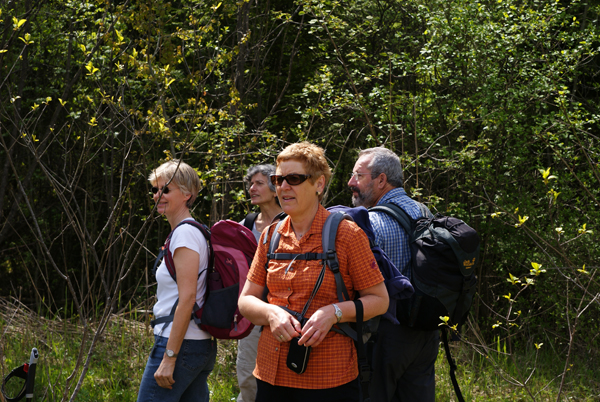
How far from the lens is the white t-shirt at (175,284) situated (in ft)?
8.23

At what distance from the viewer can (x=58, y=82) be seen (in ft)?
26.0

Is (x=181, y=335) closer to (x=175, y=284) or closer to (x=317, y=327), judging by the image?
(x=175, y=284)

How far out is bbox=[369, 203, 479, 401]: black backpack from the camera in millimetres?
2805

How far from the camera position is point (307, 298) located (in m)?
2.12

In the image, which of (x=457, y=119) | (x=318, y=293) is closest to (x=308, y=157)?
(x=318, y=293)

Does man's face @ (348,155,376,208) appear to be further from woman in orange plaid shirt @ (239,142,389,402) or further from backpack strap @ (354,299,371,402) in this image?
backpack strap @ (354,299,371,402)

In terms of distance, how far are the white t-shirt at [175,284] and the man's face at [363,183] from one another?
95cm

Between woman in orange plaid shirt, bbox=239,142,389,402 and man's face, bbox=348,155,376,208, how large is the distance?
0.83 m

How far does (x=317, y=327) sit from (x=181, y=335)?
2.43ft

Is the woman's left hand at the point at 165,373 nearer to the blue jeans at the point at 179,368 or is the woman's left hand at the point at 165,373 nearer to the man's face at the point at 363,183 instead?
the blue jeans at the point at 179,368

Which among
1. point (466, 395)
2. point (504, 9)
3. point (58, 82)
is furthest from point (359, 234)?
point (58, 82)

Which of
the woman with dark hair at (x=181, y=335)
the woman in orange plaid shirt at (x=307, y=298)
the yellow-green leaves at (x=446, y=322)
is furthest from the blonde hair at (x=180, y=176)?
the yellow-green leaves at (x=446, y=322)

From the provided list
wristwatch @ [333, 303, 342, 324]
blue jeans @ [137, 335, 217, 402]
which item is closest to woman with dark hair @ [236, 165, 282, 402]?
blue jeans @ [137, 335, 217, 402]

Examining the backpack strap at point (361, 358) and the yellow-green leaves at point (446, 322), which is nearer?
the backpack strap at point (361, 358)
